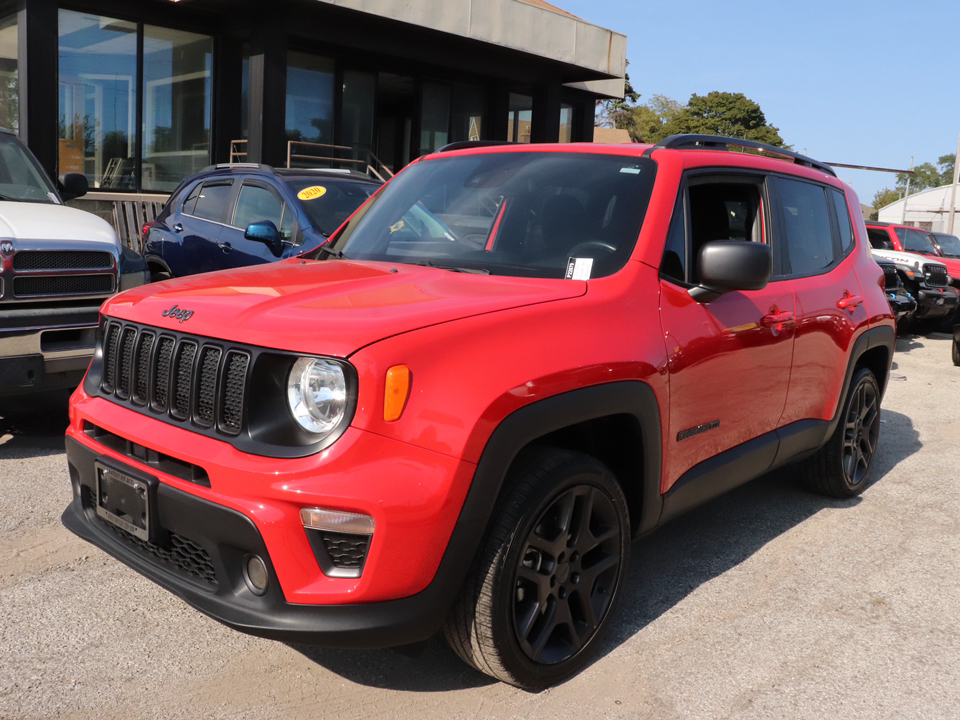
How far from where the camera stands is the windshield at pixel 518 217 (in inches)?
133

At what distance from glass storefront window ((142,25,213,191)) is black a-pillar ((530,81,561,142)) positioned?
7177mm

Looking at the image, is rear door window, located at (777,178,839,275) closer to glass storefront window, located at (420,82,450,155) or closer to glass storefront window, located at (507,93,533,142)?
glass storefront window, located at (420,82,450,155)

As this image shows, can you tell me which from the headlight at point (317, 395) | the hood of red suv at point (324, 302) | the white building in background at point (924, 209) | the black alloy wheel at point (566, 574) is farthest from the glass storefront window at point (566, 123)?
the white building in background at point (924, 209)

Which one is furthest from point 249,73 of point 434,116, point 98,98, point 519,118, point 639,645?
point 639,645

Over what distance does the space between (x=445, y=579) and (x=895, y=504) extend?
362cm

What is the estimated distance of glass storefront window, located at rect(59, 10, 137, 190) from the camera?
14047 millimetres

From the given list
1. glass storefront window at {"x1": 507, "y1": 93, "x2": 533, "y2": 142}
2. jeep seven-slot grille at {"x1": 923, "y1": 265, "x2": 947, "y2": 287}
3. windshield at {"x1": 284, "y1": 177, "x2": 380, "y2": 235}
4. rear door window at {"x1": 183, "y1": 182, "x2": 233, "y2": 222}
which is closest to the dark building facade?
glass storefront window at {"x1": 507, "y1": 93, "x2": 533, "y2": 142}

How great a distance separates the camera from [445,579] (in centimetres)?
257

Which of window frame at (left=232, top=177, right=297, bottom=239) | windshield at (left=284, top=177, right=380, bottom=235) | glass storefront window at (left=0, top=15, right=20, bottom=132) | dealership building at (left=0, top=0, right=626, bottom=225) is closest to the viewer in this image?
window frame at (left=232, top=177, right=297, bottom=239)

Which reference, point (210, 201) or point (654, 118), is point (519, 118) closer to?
point (210, 201)

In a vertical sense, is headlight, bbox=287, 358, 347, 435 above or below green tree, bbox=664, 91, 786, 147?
below

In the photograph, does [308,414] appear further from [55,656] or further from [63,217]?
[63,217]

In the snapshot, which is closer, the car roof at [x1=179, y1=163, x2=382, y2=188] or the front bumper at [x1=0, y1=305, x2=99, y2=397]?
the front bumper at [x1=0, y1=305, x2=99, y2=397]

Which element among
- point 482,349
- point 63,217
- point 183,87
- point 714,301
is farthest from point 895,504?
point 183,87
